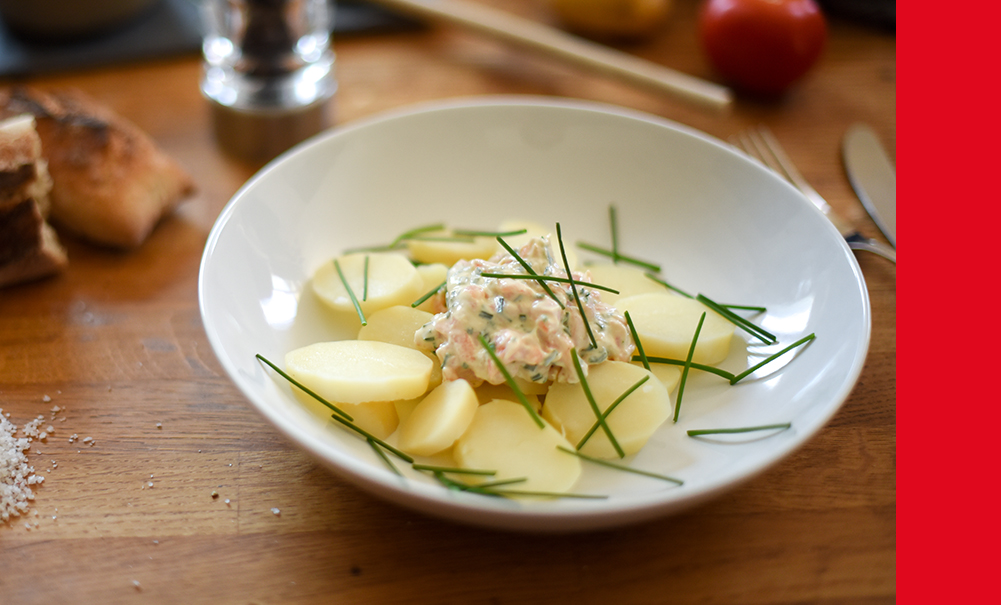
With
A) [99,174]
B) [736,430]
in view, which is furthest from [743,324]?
[99,174]

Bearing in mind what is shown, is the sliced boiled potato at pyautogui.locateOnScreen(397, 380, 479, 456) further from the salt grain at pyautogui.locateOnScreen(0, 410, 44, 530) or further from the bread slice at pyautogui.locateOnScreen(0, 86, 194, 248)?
the bread slice at pyautogui.locateOnScreen(0, 86, 194, 248)

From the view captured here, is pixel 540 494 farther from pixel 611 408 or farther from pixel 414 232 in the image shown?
pixel 414 232

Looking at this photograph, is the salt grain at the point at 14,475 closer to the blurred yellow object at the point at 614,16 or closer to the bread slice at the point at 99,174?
the bread slice at the point at 99,174

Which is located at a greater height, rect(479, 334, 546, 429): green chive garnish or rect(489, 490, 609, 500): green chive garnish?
rect(479, 334, 546, 429): green chive garnish

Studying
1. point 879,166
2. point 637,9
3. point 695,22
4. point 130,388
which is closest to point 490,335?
point 130,388

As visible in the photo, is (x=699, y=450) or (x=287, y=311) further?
(x=287, y=311)

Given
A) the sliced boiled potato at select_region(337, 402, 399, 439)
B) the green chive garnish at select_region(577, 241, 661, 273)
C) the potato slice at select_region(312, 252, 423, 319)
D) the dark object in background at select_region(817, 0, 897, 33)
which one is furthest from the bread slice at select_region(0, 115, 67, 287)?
the dark object in background at select_region(817, 0, 897, 33)

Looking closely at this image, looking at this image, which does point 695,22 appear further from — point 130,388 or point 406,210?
point 130,388
